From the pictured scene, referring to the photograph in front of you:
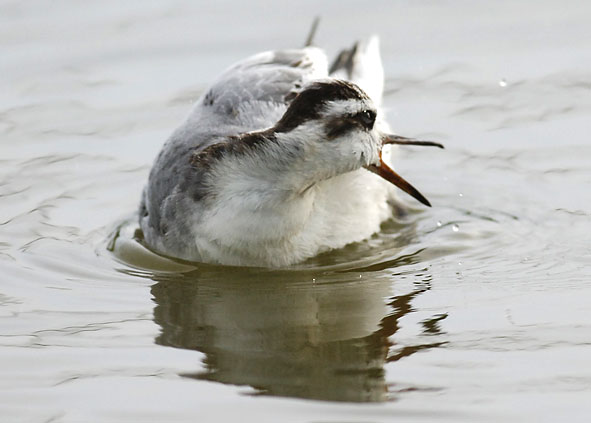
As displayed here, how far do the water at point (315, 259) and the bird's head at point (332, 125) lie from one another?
83 centimetres

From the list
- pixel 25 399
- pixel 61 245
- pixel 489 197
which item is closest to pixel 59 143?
pixel 61 245

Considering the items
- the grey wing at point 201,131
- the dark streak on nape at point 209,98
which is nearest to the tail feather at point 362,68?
the grey wing at point 201,131

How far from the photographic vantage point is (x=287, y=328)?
291 inches

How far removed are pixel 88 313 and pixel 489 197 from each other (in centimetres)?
346

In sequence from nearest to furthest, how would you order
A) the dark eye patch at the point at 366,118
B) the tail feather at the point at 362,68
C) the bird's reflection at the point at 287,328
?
the bird's reflection at the point at 287,328, the dark eye patch at the point at 366,118, the tail feather at the point at 362,68

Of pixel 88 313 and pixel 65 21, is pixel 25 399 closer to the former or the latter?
pixel 88 313

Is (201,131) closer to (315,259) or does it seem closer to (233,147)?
(233,147)

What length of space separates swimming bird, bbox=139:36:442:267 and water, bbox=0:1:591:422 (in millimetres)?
206

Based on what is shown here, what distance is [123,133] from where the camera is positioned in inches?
430

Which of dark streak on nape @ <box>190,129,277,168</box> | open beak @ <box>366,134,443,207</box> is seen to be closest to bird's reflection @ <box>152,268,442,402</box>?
open beak @ <box>366,134,443,207</box>

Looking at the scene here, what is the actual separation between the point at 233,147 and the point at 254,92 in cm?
119

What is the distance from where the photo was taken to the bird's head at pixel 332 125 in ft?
25.3

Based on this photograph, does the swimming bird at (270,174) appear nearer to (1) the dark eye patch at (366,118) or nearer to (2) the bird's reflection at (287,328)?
(1) the dark eye patch at (366,118)

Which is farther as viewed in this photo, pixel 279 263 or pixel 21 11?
pixel 21 11
